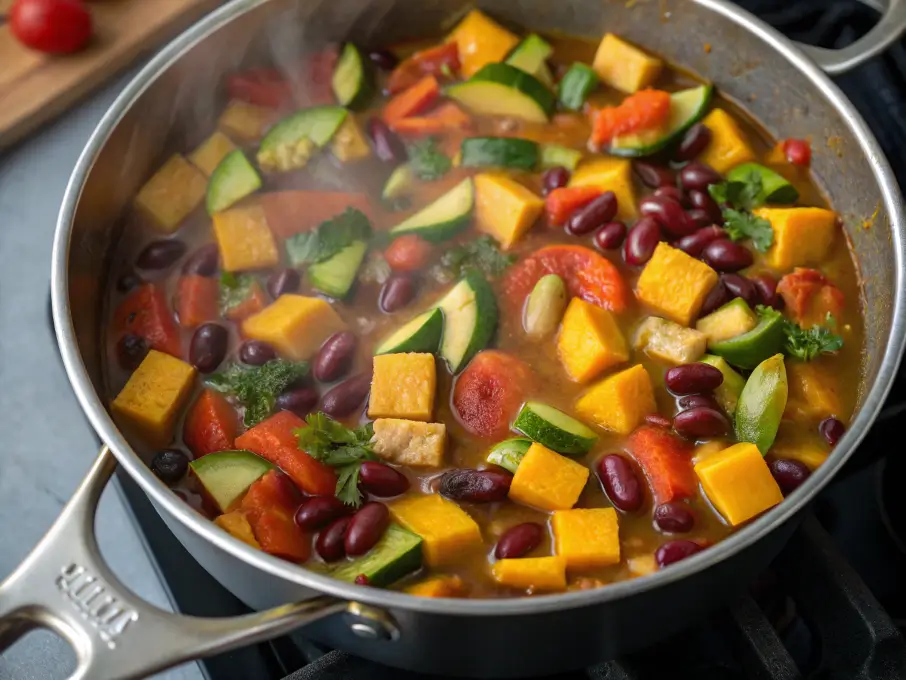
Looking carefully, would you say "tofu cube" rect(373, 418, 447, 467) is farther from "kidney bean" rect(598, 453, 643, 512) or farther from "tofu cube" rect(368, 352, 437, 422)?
"kidney bean" rect(598, 453, 643, 512)

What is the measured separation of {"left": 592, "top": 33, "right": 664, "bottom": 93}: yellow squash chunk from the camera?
2967 millimetres

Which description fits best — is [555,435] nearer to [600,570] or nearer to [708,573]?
[600,570]

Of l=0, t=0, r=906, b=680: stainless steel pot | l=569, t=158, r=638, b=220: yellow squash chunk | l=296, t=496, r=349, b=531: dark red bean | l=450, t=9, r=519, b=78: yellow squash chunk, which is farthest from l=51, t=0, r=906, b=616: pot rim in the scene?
l=450, t=9, r=519, b=78: yellow squash chunk

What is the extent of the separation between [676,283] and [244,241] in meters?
1.17

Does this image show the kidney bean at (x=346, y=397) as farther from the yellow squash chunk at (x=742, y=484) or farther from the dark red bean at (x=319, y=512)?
the yellow squash chunk at (x=742, y=484)

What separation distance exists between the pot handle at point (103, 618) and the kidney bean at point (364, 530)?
31cm

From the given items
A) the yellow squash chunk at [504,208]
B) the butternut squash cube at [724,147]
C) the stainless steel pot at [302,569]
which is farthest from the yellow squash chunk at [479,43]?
the butternut squash cube at [724,147]

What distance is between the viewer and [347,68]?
9.92 ft

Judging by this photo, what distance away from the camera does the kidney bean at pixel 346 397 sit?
88.6 inches

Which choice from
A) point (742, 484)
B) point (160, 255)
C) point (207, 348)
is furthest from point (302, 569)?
point (160, 255)

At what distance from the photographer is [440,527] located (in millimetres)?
2014

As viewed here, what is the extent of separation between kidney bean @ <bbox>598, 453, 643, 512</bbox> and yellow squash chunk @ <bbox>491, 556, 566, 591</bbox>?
0.66ft

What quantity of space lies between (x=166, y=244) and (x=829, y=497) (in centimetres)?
190

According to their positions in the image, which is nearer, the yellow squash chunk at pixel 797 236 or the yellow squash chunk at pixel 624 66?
the yellow squash chunk at pixel 797 236
